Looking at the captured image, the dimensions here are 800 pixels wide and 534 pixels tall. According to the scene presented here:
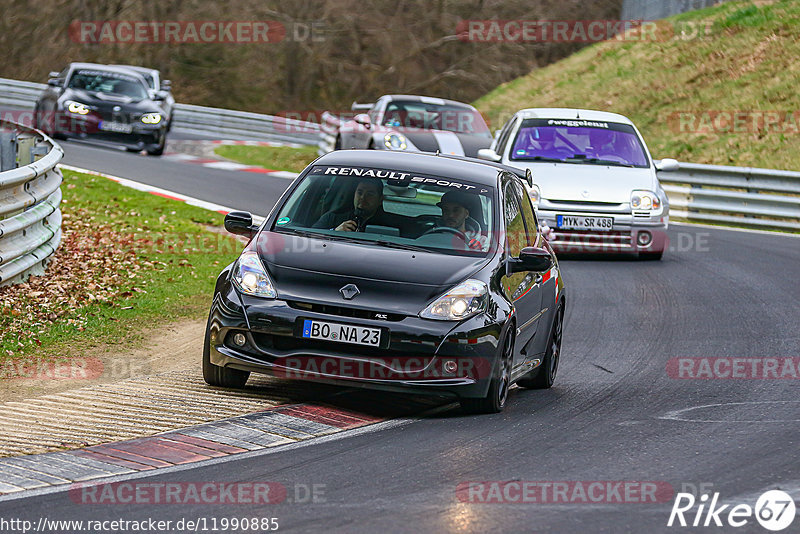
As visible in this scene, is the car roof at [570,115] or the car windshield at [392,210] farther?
the car roof at [570,115]

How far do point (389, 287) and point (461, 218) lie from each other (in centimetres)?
111

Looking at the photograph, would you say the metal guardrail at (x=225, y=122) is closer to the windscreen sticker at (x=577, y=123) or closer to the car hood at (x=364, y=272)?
the windscreen sticker at (x=577, y=123)

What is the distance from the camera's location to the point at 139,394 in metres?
7.83

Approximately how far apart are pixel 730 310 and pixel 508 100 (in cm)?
2636

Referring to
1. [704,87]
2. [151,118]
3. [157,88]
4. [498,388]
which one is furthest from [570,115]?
[704,87]

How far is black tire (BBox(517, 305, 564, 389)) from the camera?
8922 mm

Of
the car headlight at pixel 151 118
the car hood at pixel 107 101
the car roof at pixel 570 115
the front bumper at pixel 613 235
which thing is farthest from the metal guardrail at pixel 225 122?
the front bumper at pixel 613 235

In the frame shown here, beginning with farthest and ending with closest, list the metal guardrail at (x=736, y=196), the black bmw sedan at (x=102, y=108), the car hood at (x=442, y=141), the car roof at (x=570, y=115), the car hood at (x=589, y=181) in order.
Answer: the black bmw sedan at (x=102, y=108) < the metal guardrail at (x=736, y=196) < the car hood at (x=442, y=141) < the car roof at (x=570, y=115) < the car hood at (x=589, y=181)

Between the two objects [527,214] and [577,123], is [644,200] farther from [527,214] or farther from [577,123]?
[527,214]

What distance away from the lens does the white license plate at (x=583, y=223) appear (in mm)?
15156

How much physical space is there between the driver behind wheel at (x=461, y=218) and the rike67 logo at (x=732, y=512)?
2.76 meters

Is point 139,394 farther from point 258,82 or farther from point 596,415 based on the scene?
point 258,82

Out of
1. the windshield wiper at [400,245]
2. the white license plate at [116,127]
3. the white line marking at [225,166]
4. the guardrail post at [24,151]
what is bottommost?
the white line marking at [225,166]

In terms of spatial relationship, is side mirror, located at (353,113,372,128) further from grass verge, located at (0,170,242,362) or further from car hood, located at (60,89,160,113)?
car hood, located at (60,89,160,113)
